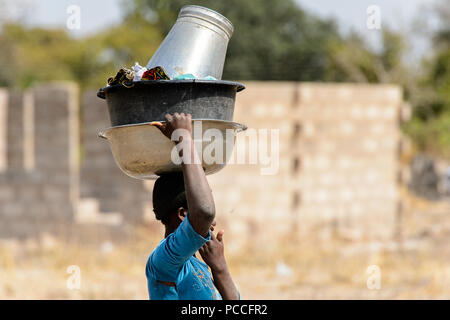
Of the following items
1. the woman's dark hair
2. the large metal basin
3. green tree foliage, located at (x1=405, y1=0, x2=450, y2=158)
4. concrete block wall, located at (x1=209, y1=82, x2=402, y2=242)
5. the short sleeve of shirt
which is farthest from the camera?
green tree foliage, located at (x1=405, y1=0, x2=450, y2=158)

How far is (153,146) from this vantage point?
8.04 feet

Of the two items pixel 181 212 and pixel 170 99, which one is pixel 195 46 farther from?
Answer: pixel 181 212

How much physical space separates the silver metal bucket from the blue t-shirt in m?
0.59

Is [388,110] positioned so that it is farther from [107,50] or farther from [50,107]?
[107,50]

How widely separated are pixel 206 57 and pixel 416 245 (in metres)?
7.57

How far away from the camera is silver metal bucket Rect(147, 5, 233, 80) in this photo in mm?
2584

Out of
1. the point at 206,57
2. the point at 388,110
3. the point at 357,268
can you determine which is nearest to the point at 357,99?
the point at 388,110

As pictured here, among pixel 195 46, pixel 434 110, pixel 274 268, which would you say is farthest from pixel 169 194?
pixel 434 110

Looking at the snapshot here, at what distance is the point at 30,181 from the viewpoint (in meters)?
9.83

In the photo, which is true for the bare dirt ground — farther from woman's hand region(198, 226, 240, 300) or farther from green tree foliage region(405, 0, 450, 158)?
green tree foliage region(405, 0, 450, 158)

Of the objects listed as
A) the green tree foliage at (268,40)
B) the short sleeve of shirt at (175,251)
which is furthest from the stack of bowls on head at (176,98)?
the green tree foliage at (268,40)

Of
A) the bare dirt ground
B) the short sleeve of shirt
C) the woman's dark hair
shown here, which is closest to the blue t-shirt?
the short sleeve of shirt

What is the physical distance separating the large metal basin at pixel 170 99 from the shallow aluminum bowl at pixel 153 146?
30 mm
